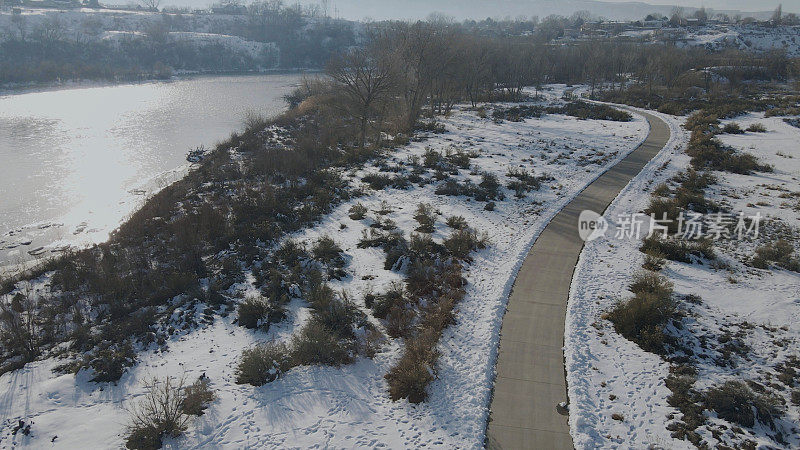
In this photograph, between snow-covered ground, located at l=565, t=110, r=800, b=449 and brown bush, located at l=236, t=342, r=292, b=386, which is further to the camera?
brown bush, located at l=236, t=342, r=292, b=386

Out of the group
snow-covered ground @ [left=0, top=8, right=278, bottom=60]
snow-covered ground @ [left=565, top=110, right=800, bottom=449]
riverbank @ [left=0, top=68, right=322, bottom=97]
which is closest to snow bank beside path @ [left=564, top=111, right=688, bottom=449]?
snow-covered ground @ [left=565, top=110, right=800, bottom=449]

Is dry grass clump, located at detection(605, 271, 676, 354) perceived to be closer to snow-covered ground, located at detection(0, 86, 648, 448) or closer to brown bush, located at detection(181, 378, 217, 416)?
snow-covered ground, located at detection(0, 86, 648, 448)

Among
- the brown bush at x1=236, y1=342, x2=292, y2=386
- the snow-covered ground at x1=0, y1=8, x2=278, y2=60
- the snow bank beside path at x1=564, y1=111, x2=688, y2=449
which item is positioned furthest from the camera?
the snow-covered ground at x1=0, y1=8, x2=278, y2=60

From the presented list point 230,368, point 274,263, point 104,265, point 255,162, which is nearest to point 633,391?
point 230,368

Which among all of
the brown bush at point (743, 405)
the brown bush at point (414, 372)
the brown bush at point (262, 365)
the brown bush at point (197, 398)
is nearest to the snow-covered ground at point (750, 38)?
the brown bush at point (743, 405)

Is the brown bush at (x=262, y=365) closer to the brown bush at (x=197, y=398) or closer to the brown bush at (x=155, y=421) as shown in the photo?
the brown bush at (x=197, y=398)

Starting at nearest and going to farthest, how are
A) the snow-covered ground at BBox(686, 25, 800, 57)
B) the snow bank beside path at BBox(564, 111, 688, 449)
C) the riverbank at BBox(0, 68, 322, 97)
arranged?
the snow bank beside path at BBox(564, 111, 688, 449) < the riverbank at BBox(0, 68, 322, 97) < the snow-covered ground at BBox(686, 25, 800, 57)

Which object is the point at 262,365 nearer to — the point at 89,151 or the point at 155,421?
the point at 155,421

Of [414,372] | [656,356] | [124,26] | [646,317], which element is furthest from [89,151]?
[124,26]
